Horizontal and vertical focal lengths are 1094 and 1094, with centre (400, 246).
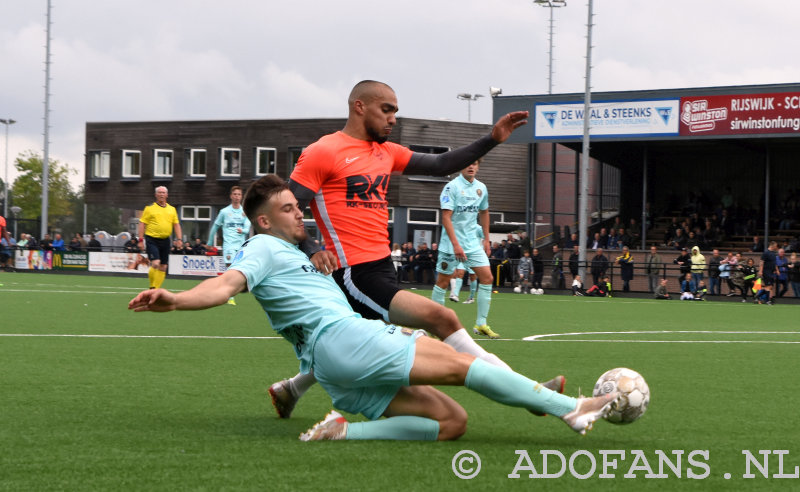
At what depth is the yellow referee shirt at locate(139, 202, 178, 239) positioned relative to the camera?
20.6 m

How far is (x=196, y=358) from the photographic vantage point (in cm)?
947

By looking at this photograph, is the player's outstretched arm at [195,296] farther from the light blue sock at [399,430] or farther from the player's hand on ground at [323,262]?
the light blue sock at [399,430]

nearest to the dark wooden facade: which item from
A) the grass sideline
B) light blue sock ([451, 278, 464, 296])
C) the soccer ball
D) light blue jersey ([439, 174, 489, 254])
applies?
light blue sock ([451, 278, 464, 296])

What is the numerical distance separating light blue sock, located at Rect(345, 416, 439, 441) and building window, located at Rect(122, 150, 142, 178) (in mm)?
54671

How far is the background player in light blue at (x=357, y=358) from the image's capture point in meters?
5.11

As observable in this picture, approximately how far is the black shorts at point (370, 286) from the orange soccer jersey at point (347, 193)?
53 millimetres

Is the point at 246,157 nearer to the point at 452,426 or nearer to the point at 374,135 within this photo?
the point at 374,135

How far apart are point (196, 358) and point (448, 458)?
5.03 metres

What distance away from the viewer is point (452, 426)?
5.31m

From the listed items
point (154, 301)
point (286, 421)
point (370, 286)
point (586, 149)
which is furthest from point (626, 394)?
point (586, 149)

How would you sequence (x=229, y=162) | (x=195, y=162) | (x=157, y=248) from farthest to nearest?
1. (x=195, y=162)
2. (x=229, y=162)
3. (x=157, y=248)

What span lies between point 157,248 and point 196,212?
37504mm

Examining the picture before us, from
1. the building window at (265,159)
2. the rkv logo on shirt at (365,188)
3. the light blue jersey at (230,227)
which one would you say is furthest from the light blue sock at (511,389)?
the building window at (265,159)

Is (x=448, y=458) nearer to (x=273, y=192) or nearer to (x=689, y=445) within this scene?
(x=689, y=445)
